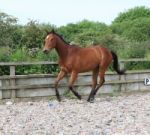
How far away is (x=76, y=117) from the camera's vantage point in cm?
935

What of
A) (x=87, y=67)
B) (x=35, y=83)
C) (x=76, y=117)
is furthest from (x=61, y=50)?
(x=76, y=117)

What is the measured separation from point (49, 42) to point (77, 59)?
0.91 m

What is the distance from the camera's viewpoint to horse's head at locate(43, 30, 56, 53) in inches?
460

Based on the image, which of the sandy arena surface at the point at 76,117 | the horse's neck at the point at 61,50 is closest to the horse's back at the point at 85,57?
the horse's neck at the point at 61,50

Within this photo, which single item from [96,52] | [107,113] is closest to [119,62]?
[96,52]

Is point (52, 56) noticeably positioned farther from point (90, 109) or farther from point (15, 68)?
point (90, 109)

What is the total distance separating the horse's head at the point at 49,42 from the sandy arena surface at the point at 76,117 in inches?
50.1

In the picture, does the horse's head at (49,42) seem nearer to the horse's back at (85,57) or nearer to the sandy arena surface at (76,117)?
the horse's back at (85,57)

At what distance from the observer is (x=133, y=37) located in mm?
36250

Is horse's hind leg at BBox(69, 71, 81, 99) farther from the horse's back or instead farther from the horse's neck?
the horse's neck

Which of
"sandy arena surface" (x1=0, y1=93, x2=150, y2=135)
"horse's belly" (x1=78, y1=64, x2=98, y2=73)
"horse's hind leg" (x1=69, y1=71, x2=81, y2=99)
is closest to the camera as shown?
"sandy arena surface" (x1=0, y1=93, x2=150, y2=135)

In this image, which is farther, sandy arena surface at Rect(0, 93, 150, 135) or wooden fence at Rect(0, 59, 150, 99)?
wooden fence at Rect(0, 59, 150, 99)

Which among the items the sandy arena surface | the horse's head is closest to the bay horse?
the horse's head

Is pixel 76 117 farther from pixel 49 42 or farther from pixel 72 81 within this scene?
pixel 49 42
